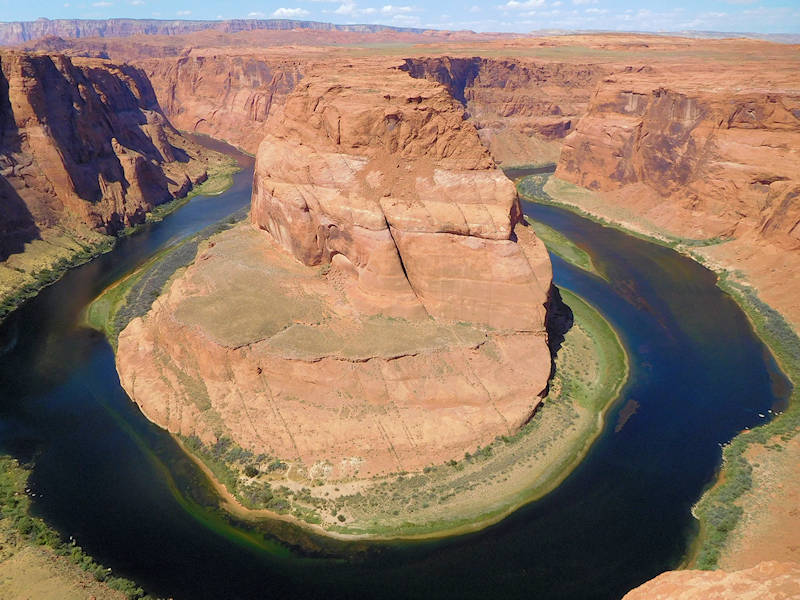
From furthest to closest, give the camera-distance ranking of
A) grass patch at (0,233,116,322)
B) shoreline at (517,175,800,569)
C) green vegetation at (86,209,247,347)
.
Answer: grass patch at (0,233,116,322) < green vegetation at (86,209,247,347) < shoreline at (517,175,800,569)

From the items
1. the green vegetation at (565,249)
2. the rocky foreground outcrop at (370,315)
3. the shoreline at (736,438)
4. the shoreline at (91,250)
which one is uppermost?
the rocky foreground outcrop at (370,315)

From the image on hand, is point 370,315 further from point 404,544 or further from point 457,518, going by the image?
point 404,544

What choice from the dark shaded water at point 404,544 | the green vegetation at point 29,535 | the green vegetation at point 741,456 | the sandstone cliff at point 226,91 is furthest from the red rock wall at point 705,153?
the sandstone cliff at point 226,91

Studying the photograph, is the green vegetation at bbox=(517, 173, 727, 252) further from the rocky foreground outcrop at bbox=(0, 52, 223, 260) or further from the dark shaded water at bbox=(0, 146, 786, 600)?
the rocky foreground outcrop at bbox=(0, 52, 223, 260)

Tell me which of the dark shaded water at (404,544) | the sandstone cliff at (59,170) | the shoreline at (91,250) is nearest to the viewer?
the dark shaded water at (404,544)

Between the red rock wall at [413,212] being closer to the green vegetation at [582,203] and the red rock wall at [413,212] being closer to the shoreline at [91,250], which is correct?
the shoreline at [91,250]

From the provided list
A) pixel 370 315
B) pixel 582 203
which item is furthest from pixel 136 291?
pixel 582 203

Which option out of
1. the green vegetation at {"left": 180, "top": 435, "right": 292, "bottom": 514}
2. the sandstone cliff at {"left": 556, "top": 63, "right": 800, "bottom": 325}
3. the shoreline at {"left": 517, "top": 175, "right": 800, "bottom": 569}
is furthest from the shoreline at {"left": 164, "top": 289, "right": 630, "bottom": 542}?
the sandstone cliff at {"left": 556, "top": 63, "right": 800, "bottom": 325}
